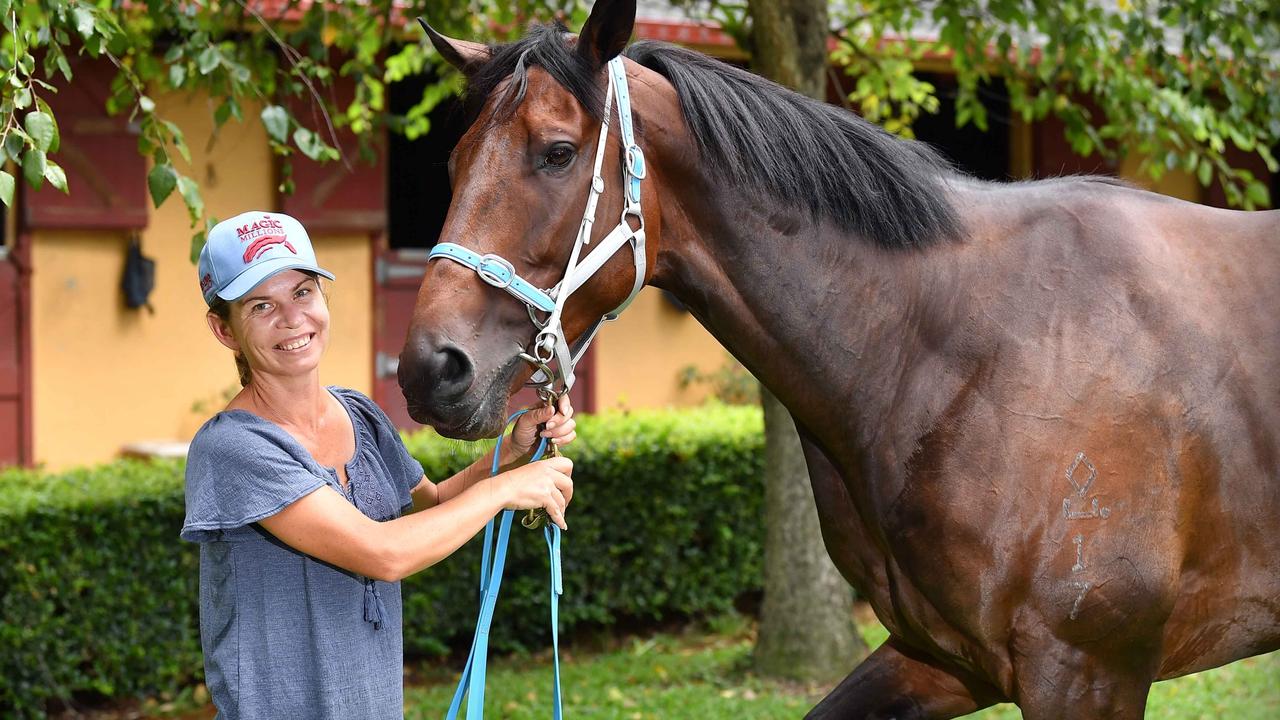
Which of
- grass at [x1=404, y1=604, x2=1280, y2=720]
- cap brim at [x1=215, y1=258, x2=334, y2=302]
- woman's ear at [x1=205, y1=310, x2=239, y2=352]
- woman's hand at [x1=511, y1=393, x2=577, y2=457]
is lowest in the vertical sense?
grass at [x1=404, y1=604, x2=1280, y2=720]

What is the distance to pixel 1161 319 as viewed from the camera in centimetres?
254

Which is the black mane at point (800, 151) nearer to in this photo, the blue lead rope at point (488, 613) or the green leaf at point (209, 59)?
the blue lead rope at point (488, 613)

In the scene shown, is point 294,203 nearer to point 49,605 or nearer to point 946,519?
point 49,605

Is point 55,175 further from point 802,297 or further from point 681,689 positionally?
point 681,689

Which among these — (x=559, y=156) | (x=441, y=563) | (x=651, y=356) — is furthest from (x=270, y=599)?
(x=651, y=356)

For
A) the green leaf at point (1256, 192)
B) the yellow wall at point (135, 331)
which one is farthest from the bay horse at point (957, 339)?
the yellow wall at point (135, 331)

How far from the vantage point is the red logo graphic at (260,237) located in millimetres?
2338

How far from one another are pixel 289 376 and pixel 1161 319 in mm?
1769

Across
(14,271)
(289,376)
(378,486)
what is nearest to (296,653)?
(378,486)

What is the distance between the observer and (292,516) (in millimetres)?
2211

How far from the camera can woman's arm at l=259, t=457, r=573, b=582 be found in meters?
2.21

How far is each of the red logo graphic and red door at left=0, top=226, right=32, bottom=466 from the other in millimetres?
5900

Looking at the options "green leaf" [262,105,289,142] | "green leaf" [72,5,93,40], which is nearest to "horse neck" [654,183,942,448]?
"green leaf" [72,5,93,40]

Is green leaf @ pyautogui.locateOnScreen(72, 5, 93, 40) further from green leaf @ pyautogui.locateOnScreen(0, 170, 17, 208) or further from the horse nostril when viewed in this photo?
the horse nostril
